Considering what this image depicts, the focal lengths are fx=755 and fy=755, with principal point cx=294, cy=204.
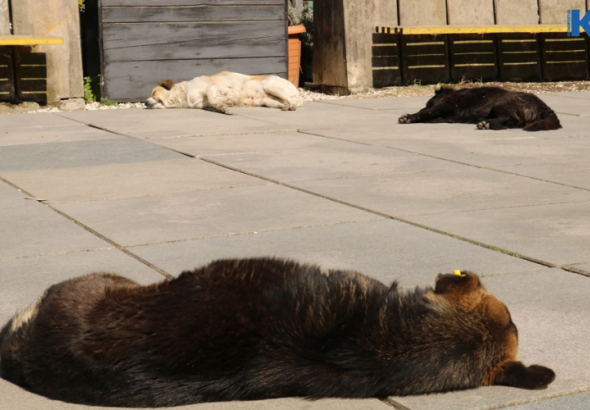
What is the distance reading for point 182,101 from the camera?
1238 centimetres

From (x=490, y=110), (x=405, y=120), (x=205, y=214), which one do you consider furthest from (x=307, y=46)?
(x=205, y=214)

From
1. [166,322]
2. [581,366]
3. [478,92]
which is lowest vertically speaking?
[581,366]

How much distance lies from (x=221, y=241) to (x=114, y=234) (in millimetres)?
731

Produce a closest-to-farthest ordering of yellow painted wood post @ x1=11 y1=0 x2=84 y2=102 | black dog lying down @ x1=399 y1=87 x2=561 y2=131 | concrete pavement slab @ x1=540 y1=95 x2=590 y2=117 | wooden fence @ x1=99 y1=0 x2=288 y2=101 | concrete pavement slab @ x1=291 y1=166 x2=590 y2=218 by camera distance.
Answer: concrete pavement slab @ x1=291 y1=166 x2=590 y2=218, black dog lying down @ x1=399 y1=87 x2=561 y2=131, concrete pavement slab @ x1=540 y1=95 x2=590 y2=117, yellow painted wood post @ x1=11 y1=0 x2=84 y2=102, wooden fence @ x1=99 y1=0 x2=288 y2=101

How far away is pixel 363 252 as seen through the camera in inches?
175

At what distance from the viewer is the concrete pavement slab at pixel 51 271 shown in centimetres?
374

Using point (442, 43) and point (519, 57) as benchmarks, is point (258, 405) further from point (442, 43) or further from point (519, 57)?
point (519, 57)

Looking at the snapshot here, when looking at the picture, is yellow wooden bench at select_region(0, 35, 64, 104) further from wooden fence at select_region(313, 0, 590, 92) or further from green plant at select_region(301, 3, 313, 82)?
green plant at select_region(301, 3, 313, 82)

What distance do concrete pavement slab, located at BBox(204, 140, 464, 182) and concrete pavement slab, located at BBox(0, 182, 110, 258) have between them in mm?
2111

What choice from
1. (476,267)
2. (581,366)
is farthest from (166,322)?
(476,267)

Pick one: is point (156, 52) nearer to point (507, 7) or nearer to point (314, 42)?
point (314, 42)

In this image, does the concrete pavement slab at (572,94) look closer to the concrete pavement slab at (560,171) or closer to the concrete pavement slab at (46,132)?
the concrete pavement slab at (560,171)

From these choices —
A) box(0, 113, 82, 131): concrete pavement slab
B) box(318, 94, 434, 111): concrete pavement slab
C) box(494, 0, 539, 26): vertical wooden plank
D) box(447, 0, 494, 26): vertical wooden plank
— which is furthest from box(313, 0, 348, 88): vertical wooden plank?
box(0, 113, 82, 131): concrete pavement slab

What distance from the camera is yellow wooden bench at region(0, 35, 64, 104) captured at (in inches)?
480
